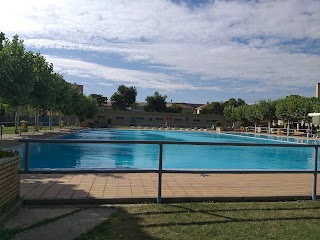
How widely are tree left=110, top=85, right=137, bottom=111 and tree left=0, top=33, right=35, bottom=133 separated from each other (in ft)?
219

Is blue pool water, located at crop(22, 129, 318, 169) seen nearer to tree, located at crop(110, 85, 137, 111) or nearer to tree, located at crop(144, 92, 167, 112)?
tree, located at crop(144, 92, 167, 112)

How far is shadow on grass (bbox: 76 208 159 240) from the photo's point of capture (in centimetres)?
383

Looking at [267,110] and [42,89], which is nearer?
[42,89]

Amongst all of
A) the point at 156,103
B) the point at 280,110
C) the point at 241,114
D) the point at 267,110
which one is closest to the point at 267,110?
the point at 267,110

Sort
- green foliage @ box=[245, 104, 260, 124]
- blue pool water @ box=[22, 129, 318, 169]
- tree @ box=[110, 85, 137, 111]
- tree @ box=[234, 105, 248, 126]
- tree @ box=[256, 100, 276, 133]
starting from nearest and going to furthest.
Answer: blue pool water @ box=[22, 129, 318, 169]
tree @ box=[256, 100, 276, 133]
green foliage @ box=[245, 104, 260, 124]
tree @ box=[234, 105, 248, 126]
tree @ box=[110, 85, 137, 111]

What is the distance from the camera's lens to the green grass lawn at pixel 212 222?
3975 millimetres

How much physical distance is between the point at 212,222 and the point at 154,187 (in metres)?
2.14

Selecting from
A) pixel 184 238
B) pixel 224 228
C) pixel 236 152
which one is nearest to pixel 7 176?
pixel 184 238

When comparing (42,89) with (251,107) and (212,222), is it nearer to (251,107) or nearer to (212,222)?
(212,222)

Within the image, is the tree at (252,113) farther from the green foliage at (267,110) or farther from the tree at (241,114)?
the tree at (241,114)

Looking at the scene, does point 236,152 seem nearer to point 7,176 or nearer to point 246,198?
point 246,198

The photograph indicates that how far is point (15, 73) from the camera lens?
1984 cm

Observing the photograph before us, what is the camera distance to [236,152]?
20.6m

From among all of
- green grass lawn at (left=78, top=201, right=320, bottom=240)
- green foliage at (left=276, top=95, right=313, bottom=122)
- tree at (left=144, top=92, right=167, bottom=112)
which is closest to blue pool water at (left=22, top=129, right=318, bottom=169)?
green grass lawn at (left=78, top=201, right=320, bottom=240)
